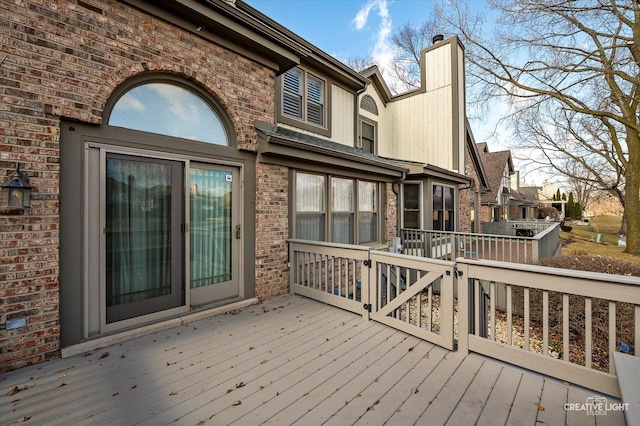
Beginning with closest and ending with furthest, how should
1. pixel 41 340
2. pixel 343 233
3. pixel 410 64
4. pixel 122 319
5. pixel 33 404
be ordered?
pixel 33 404, pixel 41 340, pixel 122 319, pixel 343 233, pixel 410 64

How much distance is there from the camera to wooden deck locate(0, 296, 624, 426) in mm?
2086

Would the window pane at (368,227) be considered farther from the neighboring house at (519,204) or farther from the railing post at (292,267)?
the neighboring house at (519,204)

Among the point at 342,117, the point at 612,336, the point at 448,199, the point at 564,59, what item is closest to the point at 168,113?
the point at 612,336

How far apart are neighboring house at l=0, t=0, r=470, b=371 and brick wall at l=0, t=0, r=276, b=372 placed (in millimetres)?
11

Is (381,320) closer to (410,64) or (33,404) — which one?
(33,404)

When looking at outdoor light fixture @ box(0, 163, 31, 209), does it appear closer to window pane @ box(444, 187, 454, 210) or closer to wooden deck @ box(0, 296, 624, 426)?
wooden deck @ box(0, 296, 624, 426)

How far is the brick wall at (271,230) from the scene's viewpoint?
473 centimetres

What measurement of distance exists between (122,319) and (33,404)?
1211 millimetres

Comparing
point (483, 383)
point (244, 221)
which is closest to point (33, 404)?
point (244, 221)

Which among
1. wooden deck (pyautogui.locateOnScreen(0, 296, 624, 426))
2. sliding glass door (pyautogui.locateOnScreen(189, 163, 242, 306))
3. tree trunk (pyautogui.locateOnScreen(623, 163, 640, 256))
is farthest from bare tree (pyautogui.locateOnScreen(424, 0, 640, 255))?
wooden deck (pyautogui.locateOnScreen(0, 296, 624, 426))

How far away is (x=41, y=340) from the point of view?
2812mm

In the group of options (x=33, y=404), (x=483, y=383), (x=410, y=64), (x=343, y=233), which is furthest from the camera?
(x=410, y=64)

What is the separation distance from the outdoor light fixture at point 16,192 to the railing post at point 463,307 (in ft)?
14.3

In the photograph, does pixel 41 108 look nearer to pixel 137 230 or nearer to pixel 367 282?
pixel 137 230
